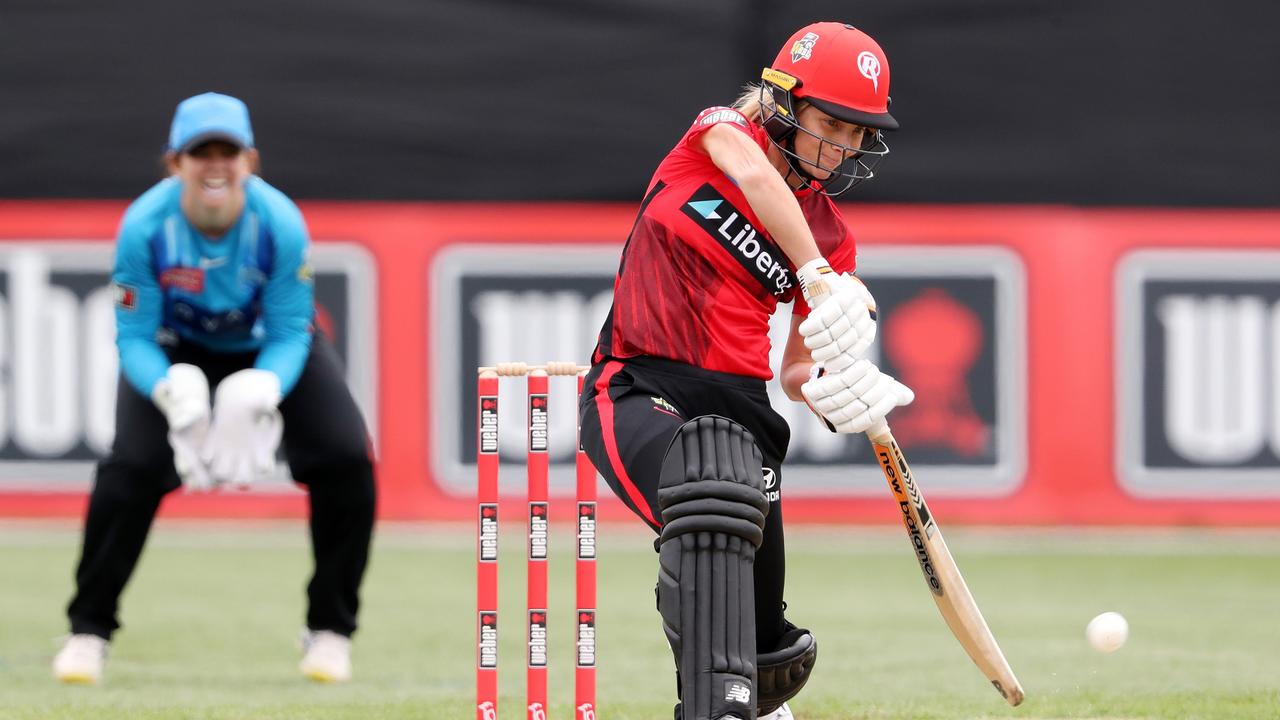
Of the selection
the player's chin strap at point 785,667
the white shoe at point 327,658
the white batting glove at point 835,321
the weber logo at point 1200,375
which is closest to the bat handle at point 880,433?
the white batting glove at point 835,321

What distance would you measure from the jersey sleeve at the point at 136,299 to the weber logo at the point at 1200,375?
532 cm

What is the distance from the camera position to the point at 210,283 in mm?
5434

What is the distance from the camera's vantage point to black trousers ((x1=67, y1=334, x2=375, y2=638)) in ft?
17.7

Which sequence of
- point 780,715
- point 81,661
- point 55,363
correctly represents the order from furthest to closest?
1. point 55,363
2. point 81,661
3. point 780,715

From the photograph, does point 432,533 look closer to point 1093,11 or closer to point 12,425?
point 12,425

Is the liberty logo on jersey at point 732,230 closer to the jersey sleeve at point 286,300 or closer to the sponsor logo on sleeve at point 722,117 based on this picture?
the sponsor logo on sleeve at point 722,117

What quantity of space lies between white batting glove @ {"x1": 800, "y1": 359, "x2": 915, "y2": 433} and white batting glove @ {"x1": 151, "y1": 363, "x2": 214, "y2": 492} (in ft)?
6.89

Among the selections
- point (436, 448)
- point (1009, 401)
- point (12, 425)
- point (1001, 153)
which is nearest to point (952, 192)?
point (1001, 153)

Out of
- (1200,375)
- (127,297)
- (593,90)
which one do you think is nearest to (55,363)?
(593,90)

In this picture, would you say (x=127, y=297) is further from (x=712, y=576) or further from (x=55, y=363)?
(x=55, y=363)

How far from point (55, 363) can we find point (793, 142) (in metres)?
5.72

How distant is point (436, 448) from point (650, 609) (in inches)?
88.6

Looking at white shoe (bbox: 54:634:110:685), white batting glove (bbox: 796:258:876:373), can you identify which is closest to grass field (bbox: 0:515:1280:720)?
white shoe (bbox: 54:634:110:685)

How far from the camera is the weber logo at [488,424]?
401cm
